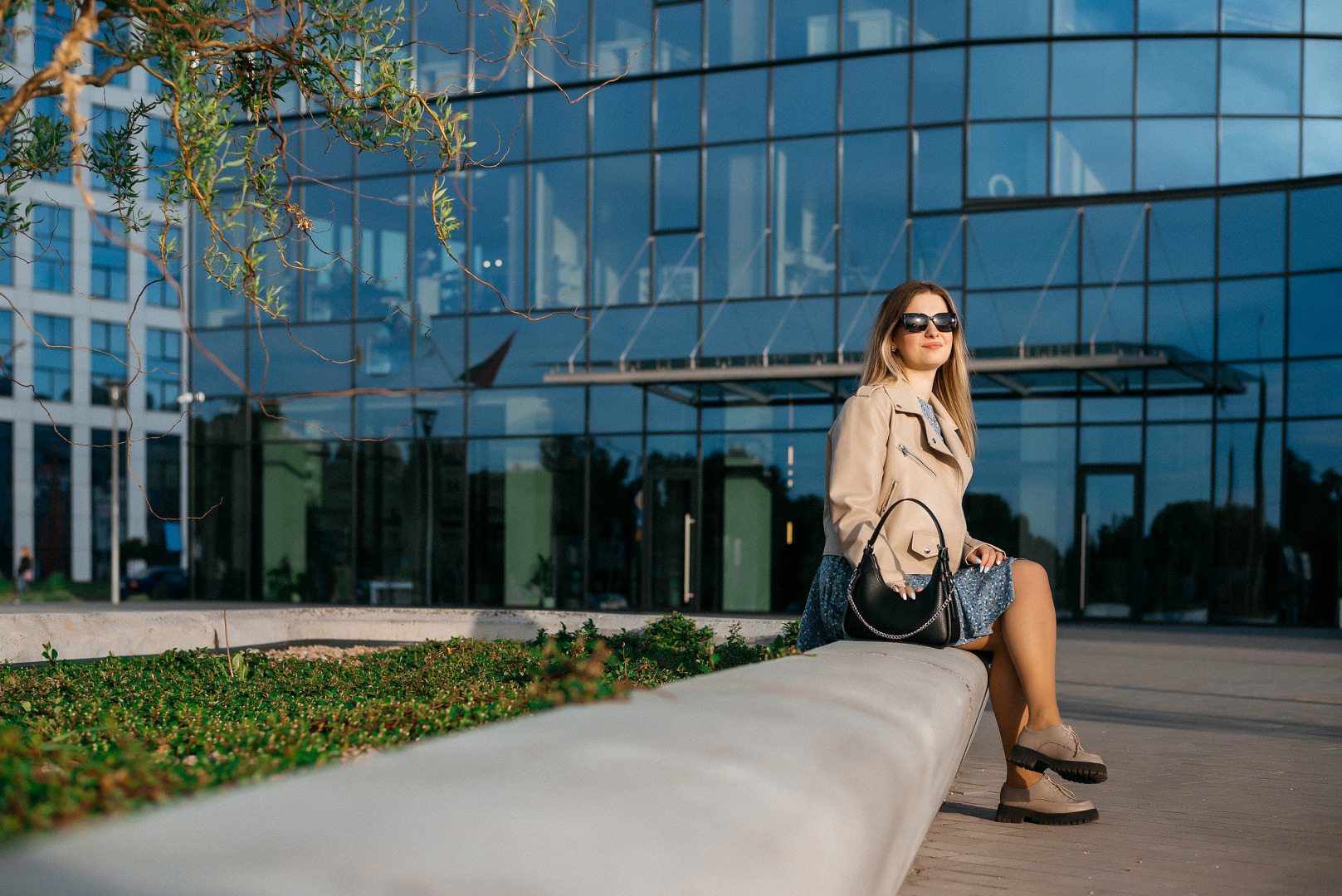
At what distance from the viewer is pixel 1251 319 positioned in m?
19.7

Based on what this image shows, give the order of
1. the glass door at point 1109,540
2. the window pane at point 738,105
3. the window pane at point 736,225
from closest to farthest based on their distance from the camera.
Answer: the glass door at point 1109,540
the window pane at point 736,225
the window pane at point 738,105

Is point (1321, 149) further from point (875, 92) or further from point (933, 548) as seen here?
point (933, 548)

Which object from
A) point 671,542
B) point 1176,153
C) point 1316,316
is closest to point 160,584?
point 671,542

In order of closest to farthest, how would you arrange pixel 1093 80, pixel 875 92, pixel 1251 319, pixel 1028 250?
pixel 1251 319, pixel 1028 250, pixel 1093 80, pixel 875 92

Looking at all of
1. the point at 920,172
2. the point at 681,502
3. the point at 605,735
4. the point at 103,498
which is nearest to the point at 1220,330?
the point at 920,172

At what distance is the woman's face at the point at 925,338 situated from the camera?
15.7ft

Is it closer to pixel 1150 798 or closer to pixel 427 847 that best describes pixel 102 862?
pixel 427 847

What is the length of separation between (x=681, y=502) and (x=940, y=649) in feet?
57.8

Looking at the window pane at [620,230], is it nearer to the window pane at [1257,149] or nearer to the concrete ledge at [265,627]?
the window pane at [1257,149]

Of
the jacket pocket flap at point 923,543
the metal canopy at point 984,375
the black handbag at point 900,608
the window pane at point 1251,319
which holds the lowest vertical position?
the black handbag at point 900,608

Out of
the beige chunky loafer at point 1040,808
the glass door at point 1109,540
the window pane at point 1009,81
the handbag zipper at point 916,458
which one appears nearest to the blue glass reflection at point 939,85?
the window pane at point 1009,81

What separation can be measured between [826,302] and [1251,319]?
6919 mm

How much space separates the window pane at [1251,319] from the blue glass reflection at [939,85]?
17.8 ft

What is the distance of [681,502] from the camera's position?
71.5 ft
